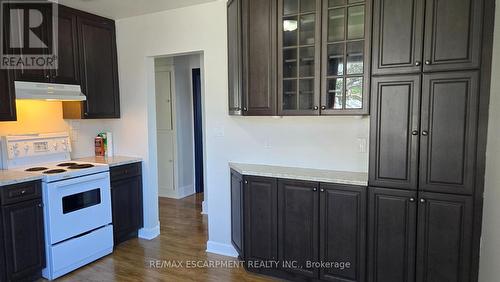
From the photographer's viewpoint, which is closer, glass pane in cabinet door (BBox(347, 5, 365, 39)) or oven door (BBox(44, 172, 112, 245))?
glass pane in cabinet door (BBox(347, 5, 365, 39))

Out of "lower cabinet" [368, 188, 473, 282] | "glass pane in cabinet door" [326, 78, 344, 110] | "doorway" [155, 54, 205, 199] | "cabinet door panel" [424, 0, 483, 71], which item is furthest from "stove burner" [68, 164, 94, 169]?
"cabinet door panel" [424, 0, 483, 71]

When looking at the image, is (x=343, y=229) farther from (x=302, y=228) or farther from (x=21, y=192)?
(x=21, y=192)

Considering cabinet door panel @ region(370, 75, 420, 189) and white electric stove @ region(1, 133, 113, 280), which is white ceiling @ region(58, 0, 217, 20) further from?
cabinet door panel @ region(370, 75, 420, 189)

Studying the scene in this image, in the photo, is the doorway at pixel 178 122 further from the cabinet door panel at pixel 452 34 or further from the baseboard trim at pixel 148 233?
the cabinet door panel at pixel 452 34

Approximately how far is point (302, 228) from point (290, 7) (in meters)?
1.88

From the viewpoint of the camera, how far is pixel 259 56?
111 inches

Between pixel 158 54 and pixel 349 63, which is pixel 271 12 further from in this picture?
pixel 158 54

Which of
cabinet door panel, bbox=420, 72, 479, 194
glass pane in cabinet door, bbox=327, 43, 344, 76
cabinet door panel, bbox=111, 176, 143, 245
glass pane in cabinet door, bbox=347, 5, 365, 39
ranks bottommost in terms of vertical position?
cabinet door panel, bbox=111, 176, 143, 245

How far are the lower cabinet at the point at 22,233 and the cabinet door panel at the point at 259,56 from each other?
2.05 m

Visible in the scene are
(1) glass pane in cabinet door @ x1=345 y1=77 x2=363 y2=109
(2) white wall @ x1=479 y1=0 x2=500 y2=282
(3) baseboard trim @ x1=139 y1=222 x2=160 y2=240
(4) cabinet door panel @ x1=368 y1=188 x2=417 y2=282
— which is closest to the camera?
(2) white wall @ x1=479 y1=0 x2=500 y2=282

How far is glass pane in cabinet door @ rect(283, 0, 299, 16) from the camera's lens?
2.66 metres

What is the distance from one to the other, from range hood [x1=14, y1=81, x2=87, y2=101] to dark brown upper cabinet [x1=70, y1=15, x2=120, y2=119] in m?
0.16

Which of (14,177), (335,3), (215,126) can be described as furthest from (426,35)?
(14,177)

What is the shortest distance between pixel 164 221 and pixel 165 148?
4.91 ft
